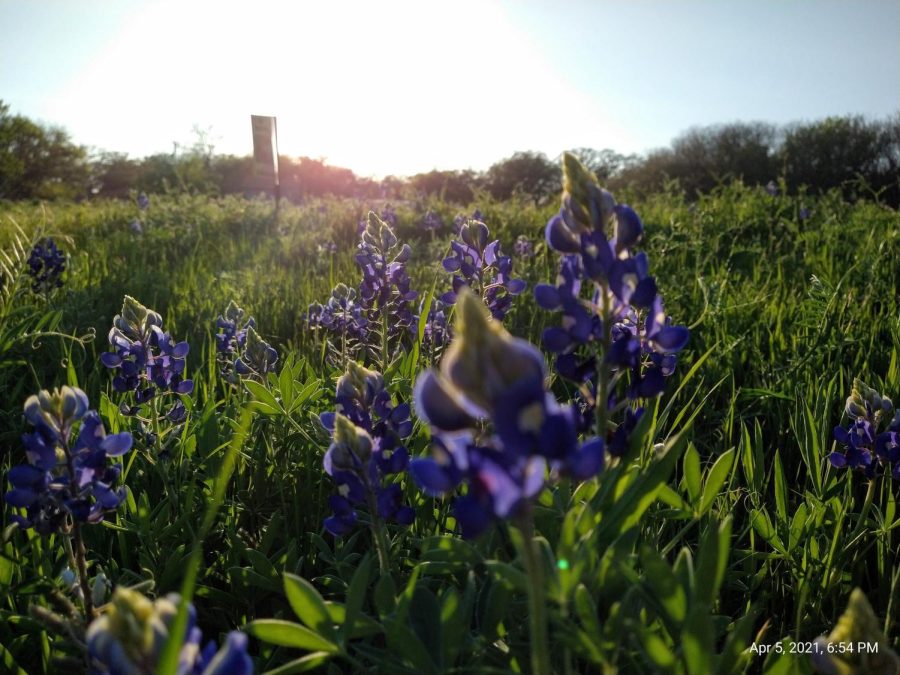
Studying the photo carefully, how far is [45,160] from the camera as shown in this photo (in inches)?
1377

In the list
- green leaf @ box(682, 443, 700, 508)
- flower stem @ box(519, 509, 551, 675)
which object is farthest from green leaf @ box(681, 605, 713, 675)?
green leaf @ box(682, 443, 700, 508)

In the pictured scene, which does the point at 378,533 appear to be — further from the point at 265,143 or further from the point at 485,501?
the point at 265,143

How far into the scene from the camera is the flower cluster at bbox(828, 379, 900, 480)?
1.77 meters

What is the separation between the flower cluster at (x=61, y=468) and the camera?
4.19ft

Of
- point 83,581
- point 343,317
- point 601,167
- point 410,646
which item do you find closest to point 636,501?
point 410,646

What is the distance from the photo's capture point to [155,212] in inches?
369

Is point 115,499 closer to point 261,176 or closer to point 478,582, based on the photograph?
point 478,582

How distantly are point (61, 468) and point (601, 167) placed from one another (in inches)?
717

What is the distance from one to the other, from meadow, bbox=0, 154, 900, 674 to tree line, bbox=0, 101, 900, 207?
867 cm

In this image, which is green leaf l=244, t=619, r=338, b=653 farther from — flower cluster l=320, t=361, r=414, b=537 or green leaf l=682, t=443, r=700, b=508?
green leaf l=682, t=443, r=700, b=508

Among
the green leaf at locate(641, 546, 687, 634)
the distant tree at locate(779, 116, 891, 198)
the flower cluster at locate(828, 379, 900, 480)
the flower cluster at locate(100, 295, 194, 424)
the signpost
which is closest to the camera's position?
the green leaf at locate(641, 546, 687, 634)

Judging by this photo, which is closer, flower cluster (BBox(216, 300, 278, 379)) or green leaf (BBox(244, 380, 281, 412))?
green leaf (BBox(244, 380, 281, 412))

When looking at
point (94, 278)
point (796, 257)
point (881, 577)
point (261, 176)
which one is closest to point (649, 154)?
point (261, 176)

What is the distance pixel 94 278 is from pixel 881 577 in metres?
5.07
